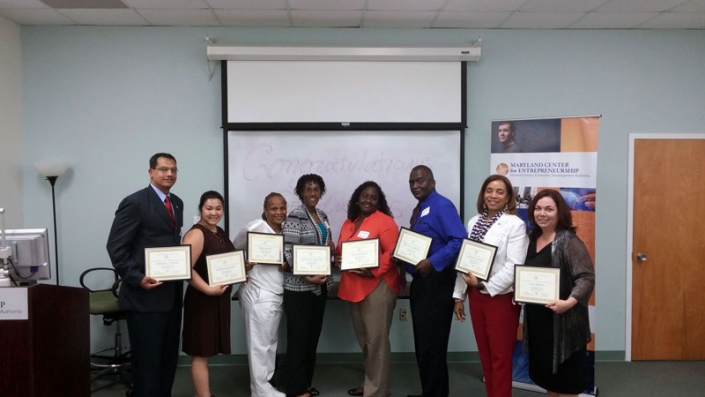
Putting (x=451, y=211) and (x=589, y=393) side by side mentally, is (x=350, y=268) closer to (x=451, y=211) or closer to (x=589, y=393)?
(x=451, y=211)

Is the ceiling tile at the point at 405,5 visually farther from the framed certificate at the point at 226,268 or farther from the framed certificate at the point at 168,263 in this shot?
the framed certificate at the point at 168,263

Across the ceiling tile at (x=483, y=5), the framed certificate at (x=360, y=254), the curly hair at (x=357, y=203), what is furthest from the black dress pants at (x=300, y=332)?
the ceiling tile at (x=483, y=5)

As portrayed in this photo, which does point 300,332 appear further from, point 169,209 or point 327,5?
point 327,5

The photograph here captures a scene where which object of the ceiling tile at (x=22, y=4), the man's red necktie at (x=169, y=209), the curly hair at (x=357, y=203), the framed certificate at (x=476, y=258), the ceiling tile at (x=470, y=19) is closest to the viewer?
the framed certificate at (x=476, y=258)

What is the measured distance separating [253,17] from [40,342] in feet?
8.62

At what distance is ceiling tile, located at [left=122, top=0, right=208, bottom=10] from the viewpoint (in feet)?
10.7

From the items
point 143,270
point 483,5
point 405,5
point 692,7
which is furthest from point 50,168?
point 692,7

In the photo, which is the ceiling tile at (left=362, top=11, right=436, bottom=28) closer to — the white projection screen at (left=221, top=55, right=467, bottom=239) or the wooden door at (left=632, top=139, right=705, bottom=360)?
the white projection screen at (left=221, top=55, right=467, bottom=239)

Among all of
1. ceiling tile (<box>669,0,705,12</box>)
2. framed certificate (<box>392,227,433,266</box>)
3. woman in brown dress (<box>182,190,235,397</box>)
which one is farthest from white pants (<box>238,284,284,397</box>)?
ceiling tile (<box>669,0,705,12</box>)

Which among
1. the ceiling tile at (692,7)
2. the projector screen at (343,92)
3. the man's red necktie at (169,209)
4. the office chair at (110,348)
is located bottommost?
the office chair at (110,348)

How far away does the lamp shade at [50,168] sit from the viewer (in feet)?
11.8

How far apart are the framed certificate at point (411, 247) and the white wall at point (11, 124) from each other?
307 cm

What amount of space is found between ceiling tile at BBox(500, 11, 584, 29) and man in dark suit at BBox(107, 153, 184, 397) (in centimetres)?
284

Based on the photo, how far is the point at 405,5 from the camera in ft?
11.1
